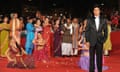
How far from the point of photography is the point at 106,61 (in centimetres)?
1602

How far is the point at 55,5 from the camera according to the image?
3008cm

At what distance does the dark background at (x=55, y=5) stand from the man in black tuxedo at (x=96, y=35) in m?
16.5

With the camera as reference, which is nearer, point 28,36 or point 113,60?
point 113,60

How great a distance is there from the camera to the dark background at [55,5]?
2717 cm

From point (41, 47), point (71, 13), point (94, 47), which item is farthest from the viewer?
point (71, 13)

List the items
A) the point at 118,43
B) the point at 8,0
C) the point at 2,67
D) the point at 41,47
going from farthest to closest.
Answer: the point at 8,0, the point at 118,43, the point at 41,47, the point at 2,67

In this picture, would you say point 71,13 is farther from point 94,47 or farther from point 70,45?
point 94,47

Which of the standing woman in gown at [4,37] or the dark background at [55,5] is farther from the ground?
the dark background at [55,5]

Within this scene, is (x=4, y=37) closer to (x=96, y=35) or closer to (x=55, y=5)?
(x=96, y=35)

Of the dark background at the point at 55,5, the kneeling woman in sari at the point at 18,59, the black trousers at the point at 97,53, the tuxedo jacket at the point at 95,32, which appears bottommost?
the kneeling woman in sari at the point at 18,59

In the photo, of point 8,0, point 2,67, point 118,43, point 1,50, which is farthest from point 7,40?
point 8,0

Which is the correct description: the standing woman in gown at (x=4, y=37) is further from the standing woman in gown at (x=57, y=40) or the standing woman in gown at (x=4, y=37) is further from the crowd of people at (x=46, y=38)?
the standing woman in gown at (x=57, y=40)

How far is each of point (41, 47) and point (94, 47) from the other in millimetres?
5434

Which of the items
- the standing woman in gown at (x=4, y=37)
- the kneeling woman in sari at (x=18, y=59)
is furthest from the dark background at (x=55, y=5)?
the kneeling woman in sari at (x=18, y=59)
